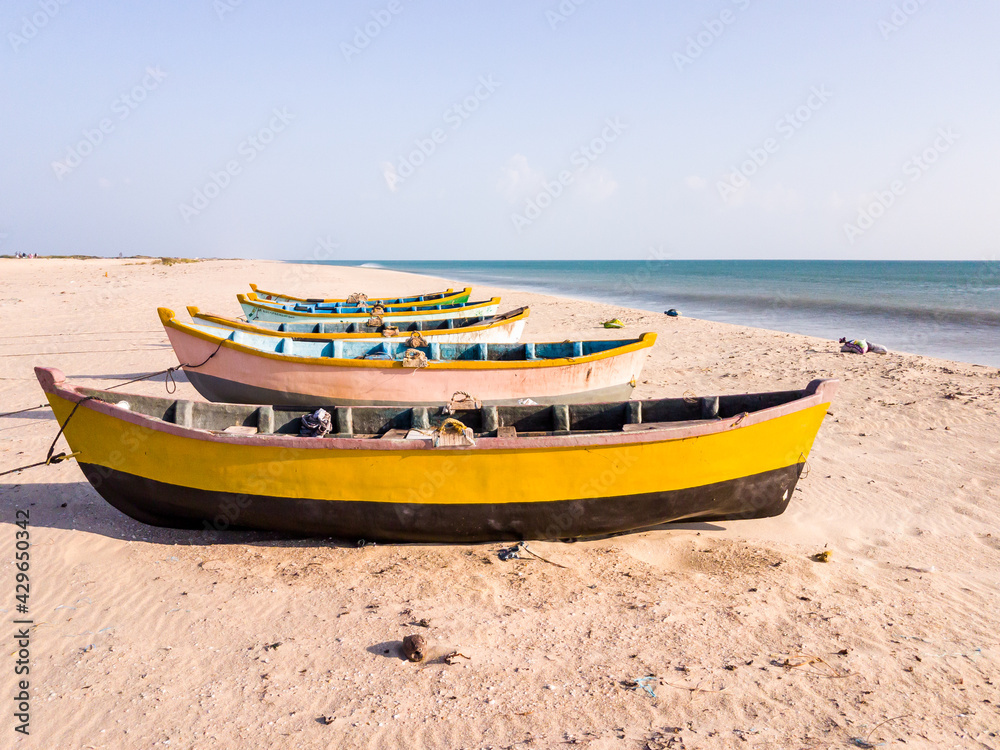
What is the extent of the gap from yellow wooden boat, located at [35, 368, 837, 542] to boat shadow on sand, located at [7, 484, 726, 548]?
12 cm

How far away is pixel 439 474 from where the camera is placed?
5133 mm

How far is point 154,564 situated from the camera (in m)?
5.14

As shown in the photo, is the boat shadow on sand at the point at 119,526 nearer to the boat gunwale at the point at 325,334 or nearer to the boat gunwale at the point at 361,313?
the boat gunwale at the point at 325,334

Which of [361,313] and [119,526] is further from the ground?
[361,313]

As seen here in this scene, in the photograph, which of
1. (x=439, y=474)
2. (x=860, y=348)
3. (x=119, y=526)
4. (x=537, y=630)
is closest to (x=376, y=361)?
(x=439, y=474)

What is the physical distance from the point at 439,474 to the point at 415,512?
44 centimetres

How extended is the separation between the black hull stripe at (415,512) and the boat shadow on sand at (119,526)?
0.09 meters

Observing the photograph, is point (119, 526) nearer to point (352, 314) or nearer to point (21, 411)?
point (21, 411)

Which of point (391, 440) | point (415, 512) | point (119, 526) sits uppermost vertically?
point (391, 440)

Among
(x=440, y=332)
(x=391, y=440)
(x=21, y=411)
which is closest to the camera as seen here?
(x=391, y=440)

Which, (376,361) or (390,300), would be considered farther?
(390,300)

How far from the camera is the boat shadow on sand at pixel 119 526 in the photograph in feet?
18.2

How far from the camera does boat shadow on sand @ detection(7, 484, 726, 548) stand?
5535 millimetres

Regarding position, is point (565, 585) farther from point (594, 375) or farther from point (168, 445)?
point (594, 375)
